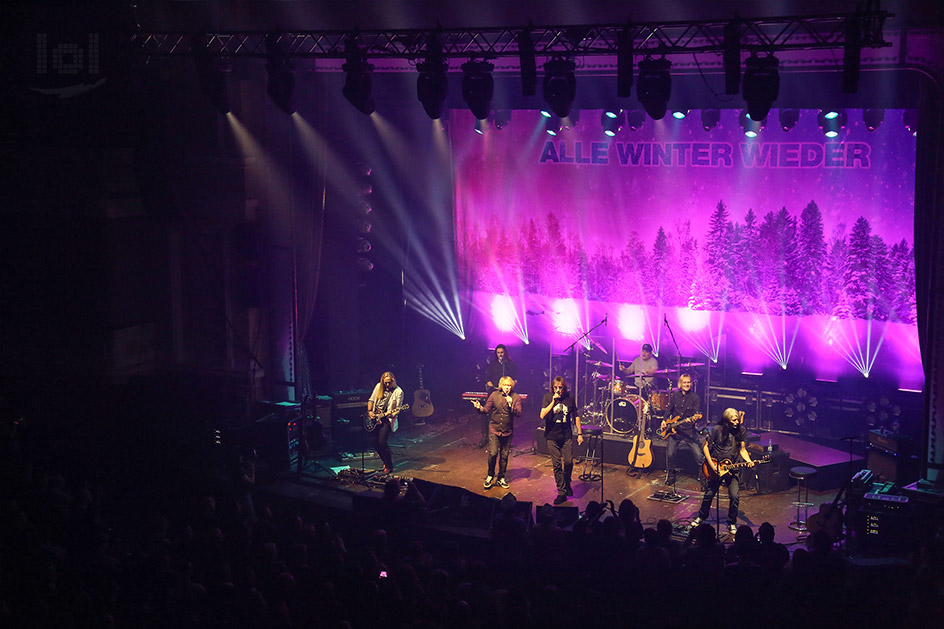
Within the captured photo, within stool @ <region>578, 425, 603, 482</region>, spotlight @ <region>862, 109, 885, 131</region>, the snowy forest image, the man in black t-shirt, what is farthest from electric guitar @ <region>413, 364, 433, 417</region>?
spotlight @ <region>862, 109, 885, 131</region>

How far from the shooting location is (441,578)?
7.66 m

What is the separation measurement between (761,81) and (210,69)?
255 inches

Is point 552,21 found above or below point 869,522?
above

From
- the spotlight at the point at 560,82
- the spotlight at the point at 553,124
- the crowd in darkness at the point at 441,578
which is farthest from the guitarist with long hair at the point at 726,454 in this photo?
the spotlight at the point at 553,124

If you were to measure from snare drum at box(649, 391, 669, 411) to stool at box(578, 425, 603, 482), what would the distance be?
2.77ft

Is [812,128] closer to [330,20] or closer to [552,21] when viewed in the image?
[552,21]

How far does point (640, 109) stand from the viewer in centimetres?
1364

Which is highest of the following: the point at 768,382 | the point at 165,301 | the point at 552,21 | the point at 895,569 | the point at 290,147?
the point at 552,21

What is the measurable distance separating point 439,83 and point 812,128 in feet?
21.0

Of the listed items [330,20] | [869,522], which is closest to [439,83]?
[330,20]

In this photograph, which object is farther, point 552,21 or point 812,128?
point 812,128

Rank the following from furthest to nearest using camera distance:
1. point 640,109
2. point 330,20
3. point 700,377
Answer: point 700,377 < point 640,109 < point 330,20

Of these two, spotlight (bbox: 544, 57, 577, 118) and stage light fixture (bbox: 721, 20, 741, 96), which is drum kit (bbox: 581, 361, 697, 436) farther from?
stage light fixture (bbox: 721, 20, 741, 96)

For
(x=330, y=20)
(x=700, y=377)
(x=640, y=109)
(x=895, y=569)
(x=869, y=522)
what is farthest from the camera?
(x=700, y=377)
